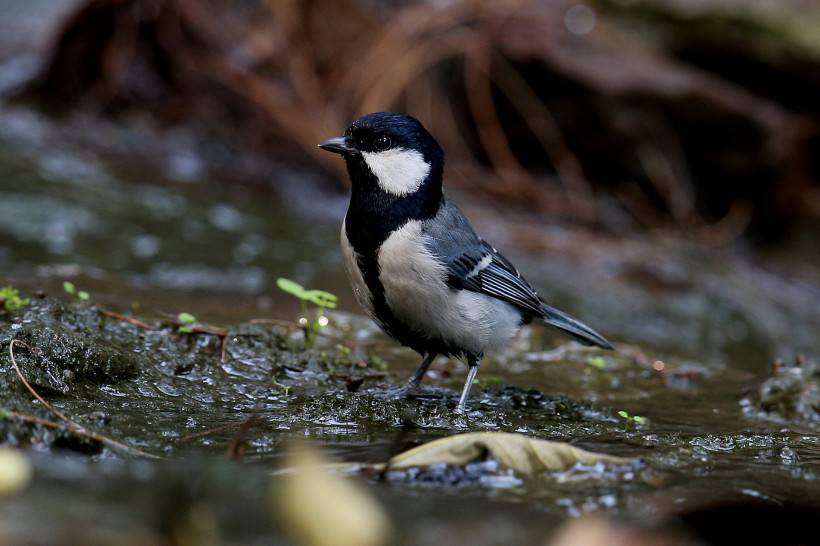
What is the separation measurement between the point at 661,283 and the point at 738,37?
11.6ft

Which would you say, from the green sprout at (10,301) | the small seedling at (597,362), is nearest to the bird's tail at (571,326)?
the small seedling at (597,362)

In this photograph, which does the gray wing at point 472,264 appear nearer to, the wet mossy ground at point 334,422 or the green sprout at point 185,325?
the wet mossy ground at point 334,422

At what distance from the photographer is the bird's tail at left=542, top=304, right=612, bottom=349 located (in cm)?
436

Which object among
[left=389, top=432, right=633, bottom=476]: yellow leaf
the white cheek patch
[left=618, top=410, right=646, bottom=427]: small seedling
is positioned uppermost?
the white cheek patch

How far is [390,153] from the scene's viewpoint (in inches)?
156

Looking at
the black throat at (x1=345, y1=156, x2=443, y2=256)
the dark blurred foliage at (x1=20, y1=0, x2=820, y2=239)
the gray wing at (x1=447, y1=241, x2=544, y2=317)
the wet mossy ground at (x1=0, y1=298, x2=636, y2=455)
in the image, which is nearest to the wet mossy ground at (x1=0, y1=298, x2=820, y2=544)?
the wet mossy ground at (x1=0, y1=298, x2=636, y2=455)

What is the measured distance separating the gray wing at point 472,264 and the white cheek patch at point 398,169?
0.19 meters

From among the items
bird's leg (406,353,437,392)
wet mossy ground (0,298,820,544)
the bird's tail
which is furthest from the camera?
the bird's tail

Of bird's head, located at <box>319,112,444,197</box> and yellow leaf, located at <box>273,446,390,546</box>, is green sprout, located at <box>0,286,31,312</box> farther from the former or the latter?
yellow leaf, located at <box>273,446,390,546</box>

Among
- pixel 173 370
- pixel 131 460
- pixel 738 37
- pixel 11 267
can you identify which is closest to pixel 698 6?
pixel 738 37

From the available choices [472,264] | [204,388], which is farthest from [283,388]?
[472,264]

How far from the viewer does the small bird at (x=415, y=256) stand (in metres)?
3.70

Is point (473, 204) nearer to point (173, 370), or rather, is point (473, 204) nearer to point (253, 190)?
point (253, 190)

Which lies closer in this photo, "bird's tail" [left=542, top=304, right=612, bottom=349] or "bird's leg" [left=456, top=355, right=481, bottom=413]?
"bird's leg" [left=456, top=355, right=481, bottom=413]
